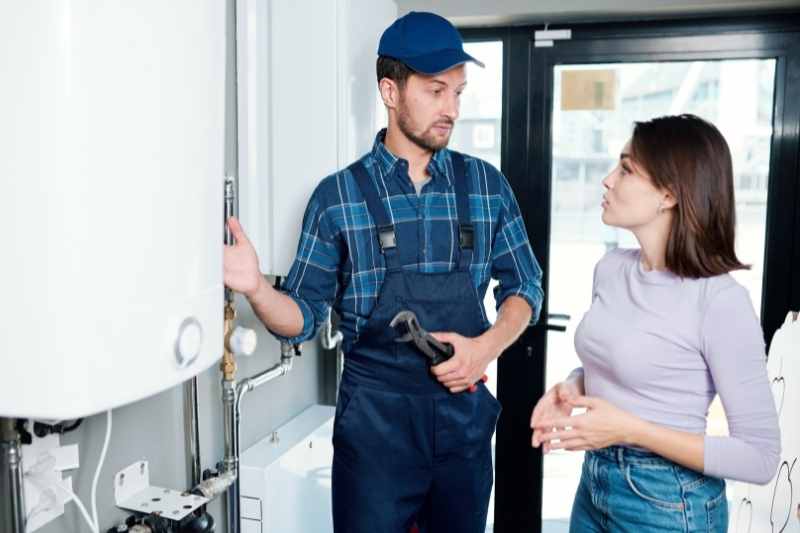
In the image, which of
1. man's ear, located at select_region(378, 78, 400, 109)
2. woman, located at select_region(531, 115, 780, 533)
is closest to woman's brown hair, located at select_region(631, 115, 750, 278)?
woman, located at select_region(531, 115, 780, 533)

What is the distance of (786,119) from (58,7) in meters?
2.05

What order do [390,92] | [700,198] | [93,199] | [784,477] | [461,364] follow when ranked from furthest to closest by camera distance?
1. [784,477]
2. [390,92]
3. [461,364]
4. [700,198]
5. [93,199]

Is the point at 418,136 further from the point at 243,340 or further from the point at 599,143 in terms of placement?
the point at 599,143

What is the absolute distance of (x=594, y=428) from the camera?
3.57 feet

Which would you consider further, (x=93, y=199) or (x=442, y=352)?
(x=442, y=352)

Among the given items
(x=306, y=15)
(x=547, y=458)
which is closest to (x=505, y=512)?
(x=547, y=458)

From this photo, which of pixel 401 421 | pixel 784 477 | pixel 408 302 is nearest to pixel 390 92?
pixel 408 302

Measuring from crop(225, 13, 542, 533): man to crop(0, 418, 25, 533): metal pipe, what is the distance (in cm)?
46

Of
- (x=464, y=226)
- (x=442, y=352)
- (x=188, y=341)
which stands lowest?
(x=442, y=352)

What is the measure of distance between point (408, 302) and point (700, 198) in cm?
56

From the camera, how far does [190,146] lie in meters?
0.87

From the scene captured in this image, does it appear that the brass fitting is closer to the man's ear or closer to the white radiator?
the white radiator

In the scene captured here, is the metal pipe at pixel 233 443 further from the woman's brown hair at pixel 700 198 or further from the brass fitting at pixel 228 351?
the woman's brown hair at pixel 700 198

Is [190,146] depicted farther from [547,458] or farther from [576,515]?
[547,458]
